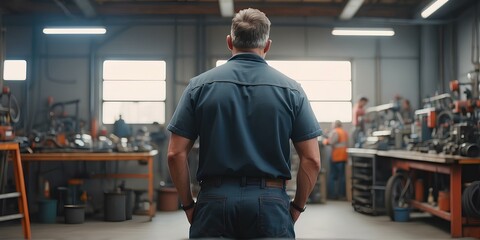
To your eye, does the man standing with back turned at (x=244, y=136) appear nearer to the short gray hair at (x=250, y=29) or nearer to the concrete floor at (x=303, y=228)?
the short gray hair at (x=250, y=29)

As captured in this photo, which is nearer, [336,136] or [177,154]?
[177,154]

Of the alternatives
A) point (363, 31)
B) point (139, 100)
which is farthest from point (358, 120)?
point (139, 100)

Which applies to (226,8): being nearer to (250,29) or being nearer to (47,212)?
(47,212)

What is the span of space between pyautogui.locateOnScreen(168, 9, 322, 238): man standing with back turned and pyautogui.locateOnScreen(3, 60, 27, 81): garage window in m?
9.28

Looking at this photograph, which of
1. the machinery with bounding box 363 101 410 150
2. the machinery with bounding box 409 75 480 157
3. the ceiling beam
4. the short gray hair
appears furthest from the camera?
the ceiling beam

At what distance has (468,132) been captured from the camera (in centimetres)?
632

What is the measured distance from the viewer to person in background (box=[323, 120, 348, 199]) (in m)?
10.2

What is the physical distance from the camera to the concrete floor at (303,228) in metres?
6.36

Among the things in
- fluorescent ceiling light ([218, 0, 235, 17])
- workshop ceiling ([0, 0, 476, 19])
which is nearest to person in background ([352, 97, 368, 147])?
workshop ceiling ([0, 0, 476, 19])

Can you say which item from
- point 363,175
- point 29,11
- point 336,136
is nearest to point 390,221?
point 363,175

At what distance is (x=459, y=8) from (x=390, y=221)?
14.7 feet

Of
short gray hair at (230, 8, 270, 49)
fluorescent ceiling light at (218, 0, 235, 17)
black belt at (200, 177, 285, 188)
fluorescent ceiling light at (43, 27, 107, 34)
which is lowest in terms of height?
black belt at (200, 177, 285, 188)

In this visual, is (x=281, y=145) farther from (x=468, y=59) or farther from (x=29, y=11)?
(x=29, y=11)

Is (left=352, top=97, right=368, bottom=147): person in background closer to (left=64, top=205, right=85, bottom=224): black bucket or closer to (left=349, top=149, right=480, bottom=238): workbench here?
(left=349, top=149, right=480, bottom=238): workbench
